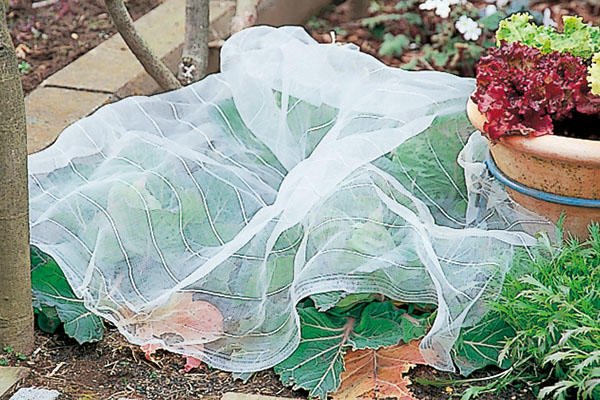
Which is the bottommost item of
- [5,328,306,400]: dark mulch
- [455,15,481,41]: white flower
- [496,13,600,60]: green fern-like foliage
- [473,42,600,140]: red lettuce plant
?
[5,328,306,400]: dark mulch

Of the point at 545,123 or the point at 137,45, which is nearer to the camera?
the point at 545,123

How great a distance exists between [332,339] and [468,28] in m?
2.12

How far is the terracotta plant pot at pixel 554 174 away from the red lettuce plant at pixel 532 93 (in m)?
0.04

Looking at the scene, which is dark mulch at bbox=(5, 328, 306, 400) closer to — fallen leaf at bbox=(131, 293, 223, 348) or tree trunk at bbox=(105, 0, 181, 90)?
fallen leaf at bbox=(131, 293, 223, 348)

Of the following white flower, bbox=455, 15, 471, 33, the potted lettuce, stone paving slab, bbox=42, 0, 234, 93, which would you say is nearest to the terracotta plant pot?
the potted lettuce

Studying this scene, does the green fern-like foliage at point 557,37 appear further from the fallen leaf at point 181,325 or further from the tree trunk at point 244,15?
the tree trunk at point 244,15

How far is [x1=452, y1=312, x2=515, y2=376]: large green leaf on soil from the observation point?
2.35 meters

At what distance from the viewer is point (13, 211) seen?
7.52 ft

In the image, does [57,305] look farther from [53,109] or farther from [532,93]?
[532,93]

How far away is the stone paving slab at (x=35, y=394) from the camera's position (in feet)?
7.31

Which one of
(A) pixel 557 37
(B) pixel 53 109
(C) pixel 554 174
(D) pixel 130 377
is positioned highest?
(A) pixel 557 37

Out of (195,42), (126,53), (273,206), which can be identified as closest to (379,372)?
(273,206)

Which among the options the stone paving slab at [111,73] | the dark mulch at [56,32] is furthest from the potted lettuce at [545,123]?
the dark mulch at [56,32]

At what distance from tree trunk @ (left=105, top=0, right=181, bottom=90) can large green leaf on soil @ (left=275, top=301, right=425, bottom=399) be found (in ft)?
4.14
